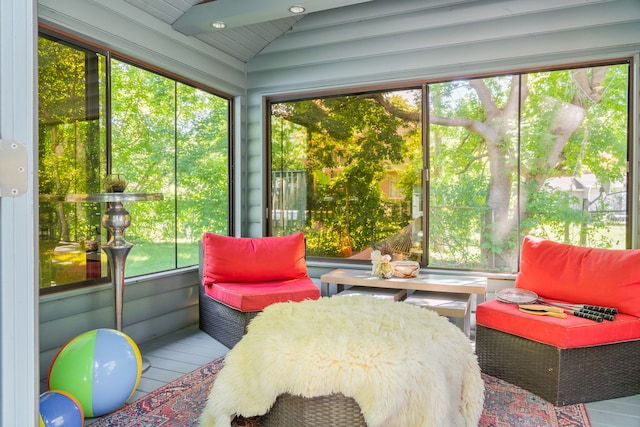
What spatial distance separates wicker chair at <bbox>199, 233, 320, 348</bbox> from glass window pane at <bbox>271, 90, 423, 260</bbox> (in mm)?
694

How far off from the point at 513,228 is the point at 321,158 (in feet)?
6.41

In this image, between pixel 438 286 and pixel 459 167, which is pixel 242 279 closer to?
pixel 438 286

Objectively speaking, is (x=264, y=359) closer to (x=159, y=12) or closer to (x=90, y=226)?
(x=90, y=226)

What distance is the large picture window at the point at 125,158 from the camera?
283 cm

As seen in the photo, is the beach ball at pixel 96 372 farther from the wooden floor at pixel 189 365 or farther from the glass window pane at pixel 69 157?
the glass window pane at pixel 69 157

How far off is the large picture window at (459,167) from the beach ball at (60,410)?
9.16 feet

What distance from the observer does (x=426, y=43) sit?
12.9 ft

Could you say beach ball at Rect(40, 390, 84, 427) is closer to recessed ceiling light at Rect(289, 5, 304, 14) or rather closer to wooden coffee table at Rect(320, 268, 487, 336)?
wooden coffee table at Rect(320, 268, 487, 336)

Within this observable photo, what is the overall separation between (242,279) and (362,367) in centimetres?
201

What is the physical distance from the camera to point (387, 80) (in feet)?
13.5

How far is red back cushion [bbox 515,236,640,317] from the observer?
2.62m

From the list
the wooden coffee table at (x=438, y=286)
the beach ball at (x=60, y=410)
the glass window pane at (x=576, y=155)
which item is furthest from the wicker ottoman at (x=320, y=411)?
the glass window pane at (x=576, y=155)

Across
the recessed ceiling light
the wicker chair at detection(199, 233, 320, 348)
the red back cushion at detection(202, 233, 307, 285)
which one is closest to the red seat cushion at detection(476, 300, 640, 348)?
the wicker chair at detection(199, 233, 320, 348)

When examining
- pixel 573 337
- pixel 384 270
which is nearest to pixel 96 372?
pixel 384 270
